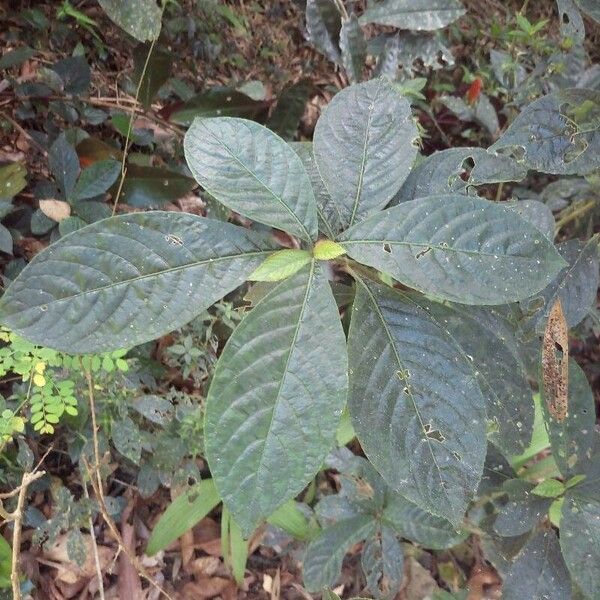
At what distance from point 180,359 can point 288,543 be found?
0.68m

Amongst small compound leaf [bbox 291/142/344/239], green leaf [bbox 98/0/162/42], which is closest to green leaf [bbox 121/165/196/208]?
green leaf [bbox 98/0/162/42]

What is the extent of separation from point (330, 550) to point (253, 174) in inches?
41.1

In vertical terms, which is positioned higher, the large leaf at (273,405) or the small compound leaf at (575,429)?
the large leaf at (273,405)

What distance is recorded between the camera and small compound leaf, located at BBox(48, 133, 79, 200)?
60.0 inches

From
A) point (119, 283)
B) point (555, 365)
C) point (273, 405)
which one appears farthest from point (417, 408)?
point (119, 283)

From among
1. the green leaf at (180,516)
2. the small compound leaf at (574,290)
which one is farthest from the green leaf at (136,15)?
the green leaf at (180,516)

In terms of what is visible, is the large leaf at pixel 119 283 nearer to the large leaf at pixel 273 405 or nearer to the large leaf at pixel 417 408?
the large leaf at pixel 273 405

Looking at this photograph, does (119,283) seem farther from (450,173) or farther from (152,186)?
(152,186)

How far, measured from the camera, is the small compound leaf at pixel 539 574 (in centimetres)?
118

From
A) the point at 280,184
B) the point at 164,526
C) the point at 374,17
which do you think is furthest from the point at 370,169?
the point at 164,526

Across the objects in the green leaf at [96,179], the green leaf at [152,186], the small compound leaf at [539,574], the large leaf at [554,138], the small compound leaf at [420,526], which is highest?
the large leaf at [554,138]

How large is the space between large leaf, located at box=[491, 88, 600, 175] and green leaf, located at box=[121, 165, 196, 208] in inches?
35.0

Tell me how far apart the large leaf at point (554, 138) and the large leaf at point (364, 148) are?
0.24 metres

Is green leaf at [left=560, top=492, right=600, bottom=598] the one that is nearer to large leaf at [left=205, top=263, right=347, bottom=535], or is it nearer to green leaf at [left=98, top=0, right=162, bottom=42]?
large leaf at [left=205, top=263, right=347, bottom=535]
